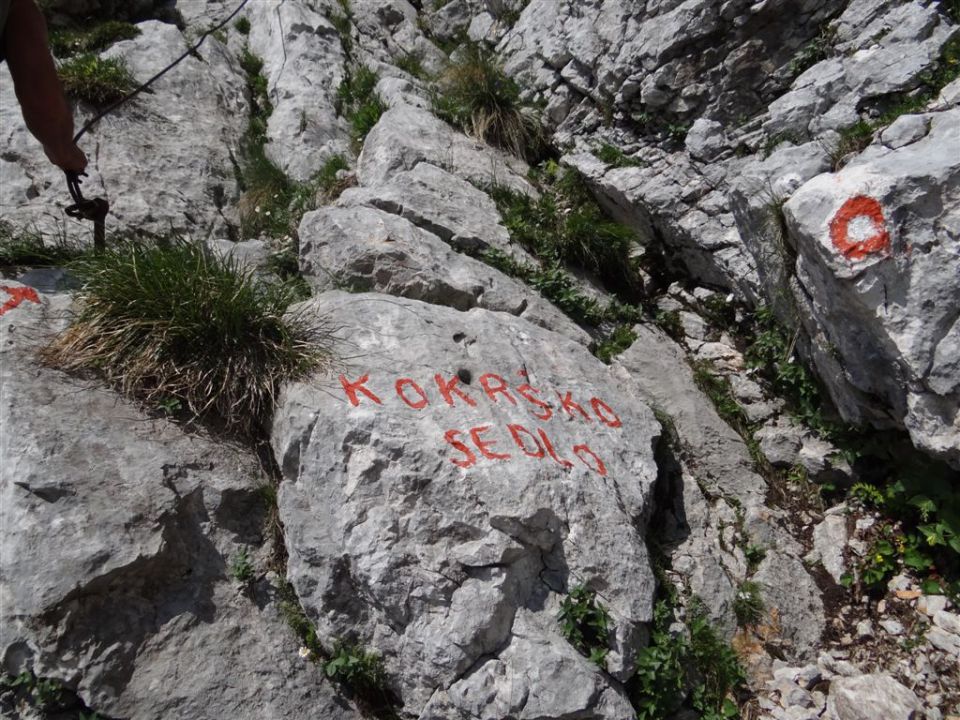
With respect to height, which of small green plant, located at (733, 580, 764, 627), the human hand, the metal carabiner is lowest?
small green plant, located at (733, 580, 764, 627)

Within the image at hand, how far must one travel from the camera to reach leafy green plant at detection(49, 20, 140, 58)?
22.3ft

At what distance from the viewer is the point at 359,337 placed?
4059mm

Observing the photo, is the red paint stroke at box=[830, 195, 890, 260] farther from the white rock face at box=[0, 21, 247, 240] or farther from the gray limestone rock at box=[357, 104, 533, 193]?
the white rock face at box=[0, 21, 247, 240]

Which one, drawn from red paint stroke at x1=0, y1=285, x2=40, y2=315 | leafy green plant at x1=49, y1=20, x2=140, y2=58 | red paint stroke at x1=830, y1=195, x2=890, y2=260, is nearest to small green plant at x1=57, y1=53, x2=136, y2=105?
leafy green plant at x1=49, y1=20, x2=140, y2=58

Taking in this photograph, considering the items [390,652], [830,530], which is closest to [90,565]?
[390,652]

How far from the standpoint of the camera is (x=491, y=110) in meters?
6.59

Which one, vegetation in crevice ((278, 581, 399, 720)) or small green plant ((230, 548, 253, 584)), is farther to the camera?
small green plant ((230, 548, 253, 584))

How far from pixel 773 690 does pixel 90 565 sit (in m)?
3.49

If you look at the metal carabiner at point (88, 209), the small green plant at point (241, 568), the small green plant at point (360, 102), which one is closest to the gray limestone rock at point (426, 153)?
the small green plant at point (360, 102)

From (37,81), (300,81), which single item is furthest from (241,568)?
(300,81)

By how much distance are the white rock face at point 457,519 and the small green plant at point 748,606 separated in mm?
656

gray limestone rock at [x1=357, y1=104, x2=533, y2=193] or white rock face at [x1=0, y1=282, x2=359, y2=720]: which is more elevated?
gray limestone rock at [x1=357, y1=104, x2=533, y2=193]

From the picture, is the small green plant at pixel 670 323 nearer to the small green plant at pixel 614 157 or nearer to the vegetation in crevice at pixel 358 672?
the small green plant at pixel 614 157

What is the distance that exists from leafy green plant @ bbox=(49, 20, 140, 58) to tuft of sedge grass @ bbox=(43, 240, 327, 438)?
426cm
